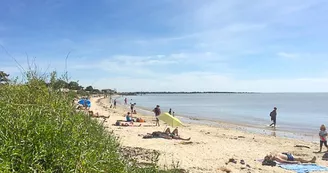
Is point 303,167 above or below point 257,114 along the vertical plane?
above

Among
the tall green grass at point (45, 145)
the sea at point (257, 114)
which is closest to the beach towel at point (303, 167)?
the tall green grass at point (45, 145)

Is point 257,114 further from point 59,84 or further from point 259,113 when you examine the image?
point 59,84

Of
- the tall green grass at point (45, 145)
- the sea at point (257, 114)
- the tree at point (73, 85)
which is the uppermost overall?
the tree at point (73, 85)

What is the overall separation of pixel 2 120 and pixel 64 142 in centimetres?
94

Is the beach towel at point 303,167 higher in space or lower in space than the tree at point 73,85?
lower

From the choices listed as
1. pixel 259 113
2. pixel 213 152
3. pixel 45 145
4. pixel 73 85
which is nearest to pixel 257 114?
pixel 259 113

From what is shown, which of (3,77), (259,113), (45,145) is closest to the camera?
(45,145)

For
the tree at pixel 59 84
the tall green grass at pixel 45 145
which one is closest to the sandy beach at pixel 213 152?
the tree at pixel 59 84

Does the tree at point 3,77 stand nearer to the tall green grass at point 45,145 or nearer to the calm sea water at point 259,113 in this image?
the tall green grass at point 45,145

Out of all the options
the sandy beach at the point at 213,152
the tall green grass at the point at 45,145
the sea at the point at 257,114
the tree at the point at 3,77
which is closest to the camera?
the tall green grass at the point at 45,145

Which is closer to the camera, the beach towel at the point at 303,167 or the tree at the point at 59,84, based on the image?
the tree at the point at 59,84

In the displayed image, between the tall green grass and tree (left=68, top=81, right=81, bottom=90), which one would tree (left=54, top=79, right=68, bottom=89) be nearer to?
tree (left=68, top=81, right=81, bottom=90)

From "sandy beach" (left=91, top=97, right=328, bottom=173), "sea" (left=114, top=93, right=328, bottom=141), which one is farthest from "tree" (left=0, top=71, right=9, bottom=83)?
"sea" (left=114, top=93, right=328, bottom=141)

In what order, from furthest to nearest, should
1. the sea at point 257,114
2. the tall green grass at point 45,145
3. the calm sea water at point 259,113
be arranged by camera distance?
the calm sea water at point 259,113 → the sea at point 257,114 → the tall green grass at point 45,145
